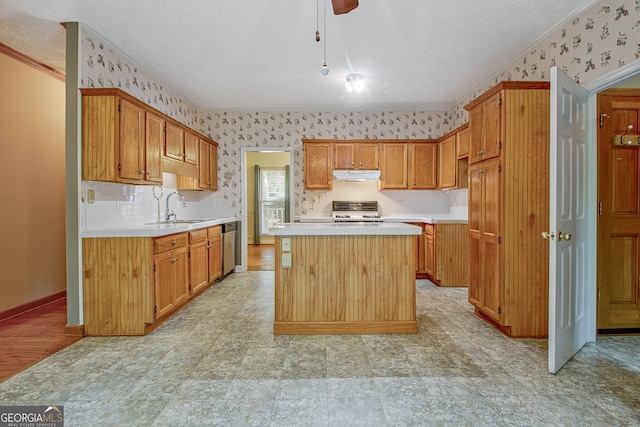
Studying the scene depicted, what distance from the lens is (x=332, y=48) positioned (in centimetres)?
324

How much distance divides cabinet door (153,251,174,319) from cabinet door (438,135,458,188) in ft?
12.8

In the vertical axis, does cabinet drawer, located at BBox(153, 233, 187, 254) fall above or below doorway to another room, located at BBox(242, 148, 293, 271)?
below

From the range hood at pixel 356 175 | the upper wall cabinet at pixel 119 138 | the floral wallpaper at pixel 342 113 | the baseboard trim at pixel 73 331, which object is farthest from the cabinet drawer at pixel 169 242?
the range hood at pixel 356 175

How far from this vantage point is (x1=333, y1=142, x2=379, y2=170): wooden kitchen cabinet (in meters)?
5.09

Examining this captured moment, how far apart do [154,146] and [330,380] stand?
2.89 meters

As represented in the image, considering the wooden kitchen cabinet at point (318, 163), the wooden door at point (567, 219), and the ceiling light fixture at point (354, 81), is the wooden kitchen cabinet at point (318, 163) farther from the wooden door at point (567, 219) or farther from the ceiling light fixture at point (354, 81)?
the wooden door at point (567, 219)

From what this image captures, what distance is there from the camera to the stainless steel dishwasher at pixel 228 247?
15.7 feet

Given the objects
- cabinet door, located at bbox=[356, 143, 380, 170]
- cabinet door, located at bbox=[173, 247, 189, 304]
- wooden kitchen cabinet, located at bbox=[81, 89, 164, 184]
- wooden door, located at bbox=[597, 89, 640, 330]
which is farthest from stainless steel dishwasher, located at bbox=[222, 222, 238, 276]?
wooden door, located at bbox=[597, 89, 640, 330]

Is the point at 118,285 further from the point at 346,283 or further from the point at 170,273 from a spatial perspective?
the point at 346,283

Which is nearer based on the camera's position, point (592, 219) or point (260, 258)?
point (592, 219)

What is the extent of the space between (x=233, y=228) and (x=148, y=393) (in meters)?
3.37

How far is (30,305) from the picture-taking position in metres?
3.46

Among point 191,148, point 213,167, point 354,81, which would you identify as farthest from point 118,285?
point 354,81

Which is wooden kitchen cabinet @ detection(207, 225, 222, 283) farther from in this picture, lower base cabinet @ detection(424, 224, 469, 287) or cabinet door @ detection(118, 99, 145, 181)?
lower base cabinet @ detection(424, 224, 469, 287)
